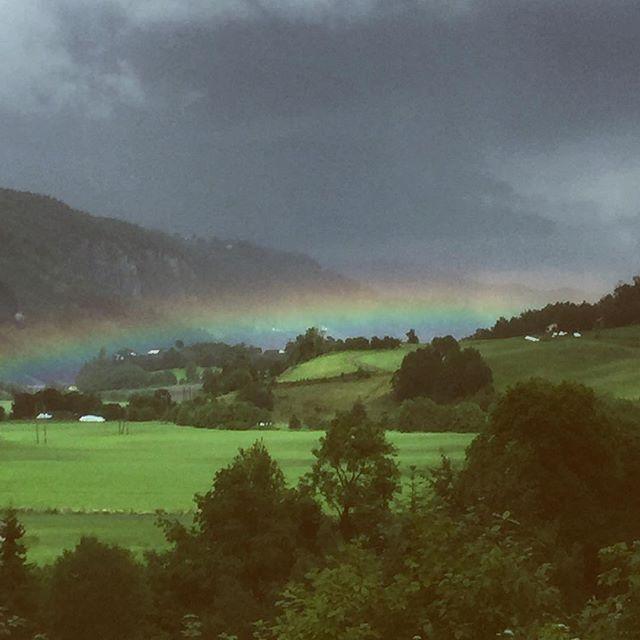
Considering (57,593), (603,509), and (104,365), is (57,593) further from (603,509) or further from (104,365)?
(104,365)

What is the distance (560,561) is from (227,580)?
10102mm

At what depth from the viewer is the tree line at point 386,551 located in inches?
509

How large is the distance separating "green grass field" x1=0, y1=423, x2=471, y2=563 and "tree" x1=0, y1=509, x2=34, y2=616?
6.49ft

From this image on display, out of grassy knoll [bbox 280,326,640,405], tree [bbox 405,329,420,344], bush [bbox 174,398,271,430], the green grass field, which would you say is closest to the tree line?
the green grass field

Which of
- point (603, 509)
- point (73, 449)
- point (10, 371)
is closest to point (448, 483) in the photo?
point (603, 509)

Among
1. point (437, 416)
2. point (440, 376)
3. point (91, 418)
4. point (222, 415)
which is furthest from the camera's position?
point (440, 376)

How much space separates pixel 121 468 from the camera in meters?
60.8

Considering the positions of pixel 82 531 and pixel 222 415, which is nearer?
pixel 82 531

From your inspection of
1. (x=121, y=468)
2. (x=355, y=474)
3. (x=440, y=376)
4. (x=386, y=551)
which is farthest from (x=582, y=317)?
(x=386, y=551)

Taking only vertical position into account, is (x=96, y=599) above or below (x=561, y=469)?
below

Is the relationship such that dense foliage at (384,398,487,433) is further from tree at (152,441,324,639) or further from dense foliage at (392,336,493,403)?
tree at (152,441,324,639)

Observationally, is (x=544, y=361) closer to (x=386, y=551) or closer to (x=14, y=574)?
(x=14, y=574)

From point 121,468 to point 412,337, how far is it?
58.2 metres

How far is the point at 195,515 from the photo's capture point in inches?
1572
